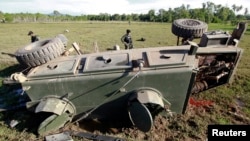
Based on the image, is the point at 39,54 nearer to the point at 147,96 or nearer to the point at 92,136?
the point at 92,136

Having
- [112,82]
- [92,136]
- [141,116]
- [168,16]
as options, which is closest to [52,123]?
[92,136]

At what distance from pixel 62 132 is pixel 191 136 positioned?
2961 millimetres

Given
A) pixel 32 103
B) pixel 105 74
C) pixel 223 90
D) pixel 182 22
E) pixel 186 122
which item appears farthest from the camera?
pixel 182 22

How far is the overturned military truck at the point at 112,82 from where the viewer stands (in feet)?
19.4

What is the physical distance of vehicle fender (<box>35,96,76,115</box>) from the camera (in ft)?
19.5

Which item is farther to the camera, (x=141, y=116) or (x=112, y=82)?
(x=112, y=82)

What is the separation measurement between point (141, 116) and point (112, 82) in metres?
0.97

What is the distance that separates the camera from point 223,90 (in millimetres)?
8852

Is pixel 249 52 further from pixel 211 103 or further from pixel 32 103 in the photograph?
pixel 32 103

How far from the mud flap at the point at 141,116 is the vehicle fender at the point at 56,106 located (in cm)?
143

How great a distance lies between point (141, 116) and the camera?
576 centimetres

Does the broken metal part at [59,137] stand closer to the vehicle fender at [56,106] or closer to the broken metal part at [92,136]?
the broken metal part at [92,136]

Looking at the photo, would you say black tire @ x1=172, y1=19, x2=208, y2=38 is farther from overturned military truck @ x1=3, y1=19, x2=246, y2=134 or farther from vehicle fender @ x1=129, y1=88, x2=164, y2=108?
vehicle fender @ x1=129, y1=88, x2=164, y2=108

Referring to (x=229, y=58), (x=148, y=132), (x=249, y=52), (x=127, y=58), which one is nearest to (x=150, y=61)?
(x=127, y=58)
